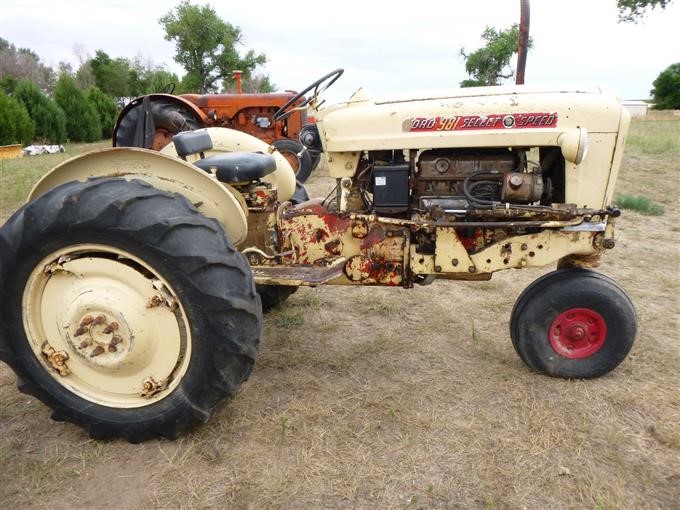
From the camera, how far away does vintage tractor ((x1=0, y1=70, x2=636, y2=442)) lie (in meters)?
2.33

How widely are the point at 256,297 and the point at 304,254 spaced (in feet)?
2.80

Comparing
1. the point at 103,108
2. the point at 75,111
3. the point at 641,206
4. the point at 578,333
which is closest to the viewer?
the point at 578,333

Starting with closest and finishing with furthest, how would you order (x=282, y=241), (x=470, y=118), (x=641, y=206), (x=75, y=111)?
(x=470, y=118) → (x=282, y=241) → (x=641, y=206) → (x=75, y=111)

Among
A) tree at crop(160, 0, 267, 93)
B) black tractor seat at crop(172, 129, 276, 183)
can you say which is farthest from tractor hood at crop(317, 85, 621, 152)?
tree at crop(160, 0, 267, 93)

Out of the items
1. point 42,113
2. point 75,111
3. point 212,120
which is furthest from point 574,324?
point 75,111

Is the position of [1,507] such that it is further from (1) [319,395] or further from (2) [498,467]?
(2) [498,467]

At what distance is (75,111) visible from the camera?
24.1 m

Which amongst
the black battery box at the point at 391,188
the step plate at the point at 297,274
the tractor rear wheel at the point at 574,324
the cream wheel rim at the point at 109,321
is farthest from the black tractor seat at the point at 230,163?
the tractor rear wheel at the point at 574,324

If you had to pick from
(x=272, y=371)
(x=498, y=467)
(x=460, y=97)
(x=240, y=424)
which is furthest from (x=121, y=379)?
(x=460, y=97)

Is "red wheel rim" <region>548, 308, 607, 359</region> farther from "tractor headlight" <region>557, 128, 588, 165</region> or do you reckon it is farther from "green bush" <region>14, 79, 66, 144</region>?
"green bush" <region>14, 79, 66, 144</region>

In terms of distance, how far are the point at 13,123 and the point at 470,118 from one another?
21.4 m

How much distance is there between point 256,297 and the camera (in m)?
2.43

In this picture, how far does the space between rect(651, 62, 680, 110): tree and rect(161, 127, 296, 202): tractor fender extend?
40754 mm

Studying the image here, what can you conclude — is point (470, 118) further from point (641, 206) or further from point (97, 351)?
point (641, 206)
